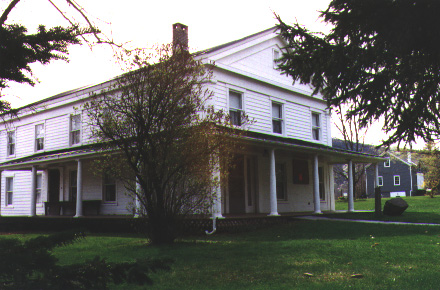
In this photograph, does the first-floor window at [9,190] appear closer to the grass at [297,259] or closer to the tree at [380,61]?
the grass at [297,259]

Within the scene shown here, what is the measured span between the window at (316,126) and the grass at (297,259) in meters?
9.39

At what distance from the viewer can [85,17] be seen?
15.1ft

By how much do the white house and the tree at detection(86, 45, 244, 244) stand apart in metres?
3.45

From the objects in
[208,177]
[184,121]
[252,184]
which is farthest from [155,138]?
[252,184]

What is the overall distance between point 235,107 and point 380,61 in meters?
9.72

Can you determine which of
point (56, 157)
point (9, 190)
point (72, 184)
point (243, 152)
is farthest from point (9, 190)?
point (243, 152)

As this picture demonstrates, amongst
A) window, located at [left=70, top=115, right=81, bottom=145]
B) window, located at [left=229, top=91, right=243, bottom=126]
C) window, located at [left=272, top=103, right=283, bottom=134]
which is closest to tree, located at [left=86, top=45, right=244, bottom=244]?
window, located at [left=229, top=91, right=243, bottom=126]

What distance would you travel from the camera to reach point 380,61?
7395 mm

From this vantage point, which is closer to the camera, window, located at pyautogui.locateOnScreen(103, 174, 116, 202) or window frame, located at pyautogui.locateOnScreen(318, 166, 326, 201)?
window, located at pyautogui.locateOnScreen(103, 174, 116, 202)

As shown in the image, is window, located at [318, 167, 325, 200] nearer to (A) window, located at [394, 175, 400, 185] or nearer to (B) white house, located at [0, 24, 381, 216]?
(B) white house, located at [0, 24, 381, 216]

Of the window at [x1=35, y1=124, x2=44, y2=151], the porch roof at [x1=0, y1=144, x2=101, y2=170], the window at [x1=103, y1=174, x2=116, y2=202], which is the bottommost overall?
the window at [x1=103, y1=174, x2=116, y2=202]

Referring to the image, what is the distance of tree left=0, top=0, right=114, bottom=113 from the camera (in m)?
2.81

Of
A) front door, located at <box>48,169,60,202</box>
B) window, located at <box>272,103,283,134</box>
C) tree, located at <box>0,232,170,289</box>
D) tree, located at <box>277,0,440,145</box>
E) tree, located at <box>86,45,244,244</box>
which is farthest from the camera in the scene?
front door, located at <box>48,169,60,202</box>

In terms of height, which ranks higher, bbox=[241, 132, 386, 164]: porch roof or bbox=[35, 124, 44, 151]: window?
bbox=[35, 124, 44, 151]: window
